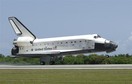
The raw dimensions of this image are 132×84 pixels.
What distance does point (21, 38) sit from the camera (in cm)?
5459

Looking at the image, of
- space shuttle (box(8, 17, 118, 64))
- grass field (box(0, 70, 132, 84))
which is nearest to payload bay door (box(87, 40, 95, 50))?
space shuttle (box(8, 17, 118, 64))

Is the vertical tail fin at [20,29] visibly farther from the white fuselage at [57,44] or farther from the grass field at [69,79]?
the grass field at [69,79]

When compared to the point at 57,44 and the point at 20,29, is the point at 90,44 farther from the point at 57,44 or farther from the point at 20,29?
the point at 20,29

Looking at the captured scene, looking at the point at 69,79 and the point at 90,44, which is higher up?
the point at 90,44

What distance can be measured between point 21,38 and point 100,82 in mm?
35293

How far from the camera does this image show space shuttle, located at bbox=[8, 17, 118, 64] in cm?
4997

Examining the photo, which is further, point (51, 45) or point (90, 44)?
point (51, 45)

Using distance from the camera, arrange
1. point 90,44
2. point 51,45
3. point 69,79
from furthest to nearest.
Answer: point 51,45 < point 90,44 < point 69,79

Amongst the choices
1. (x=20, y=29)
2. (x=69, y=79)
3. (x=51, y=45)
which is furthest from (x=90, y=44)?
(x=69, y=79)

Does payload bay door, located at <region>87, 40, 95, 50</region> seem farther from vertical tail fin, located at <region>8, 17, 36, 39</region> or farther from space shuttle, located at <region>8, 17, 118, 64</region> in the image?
vertical tail fin, located at <region>8, 17, 36, 39</region>

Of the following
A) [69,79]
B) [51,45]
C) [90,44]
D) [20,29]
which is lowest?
[69,79]

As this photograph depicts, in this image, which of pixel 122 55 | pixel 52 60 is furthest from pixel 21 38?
pixel 122 55

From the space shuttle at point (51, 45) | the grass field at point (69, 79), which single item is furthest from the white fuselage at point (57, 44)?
the grass field at point (69, 79)

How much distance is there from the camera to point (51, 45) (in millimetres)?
52375
